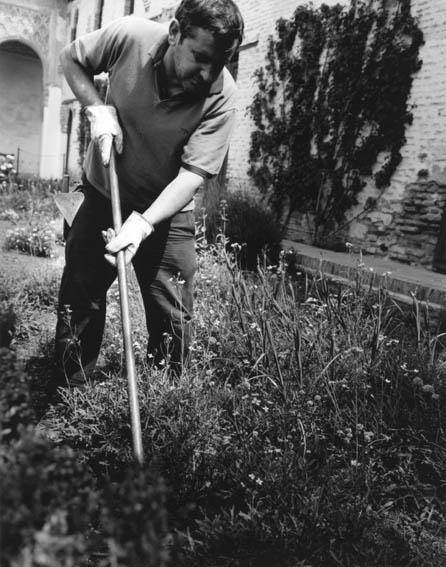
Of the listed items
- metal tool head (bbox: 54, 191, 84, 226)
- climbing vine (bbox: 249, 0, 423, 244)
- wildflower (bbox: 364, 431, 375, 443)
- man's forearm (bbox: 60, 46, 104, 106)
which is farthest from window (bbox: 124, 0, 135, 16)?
wildflower (bbox: 364, 431, 375, 443)

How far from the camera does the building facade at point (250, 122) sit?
6.37 metres

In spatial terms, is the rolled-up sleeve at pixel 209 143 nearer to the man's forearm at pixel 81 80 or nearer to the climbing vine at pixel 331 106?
the man's forearm at pixel 81 80

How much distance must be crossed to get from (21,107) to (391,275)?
18.3 m

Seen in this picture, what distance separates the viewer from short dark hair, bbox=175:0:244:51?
2064mm

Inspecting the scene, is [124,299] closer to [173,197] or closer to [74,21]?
[173,197]

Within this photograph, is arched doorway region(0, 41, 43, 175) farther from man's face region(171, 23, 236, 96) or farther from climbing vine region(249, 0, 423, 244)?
man's face region(171, 23, 236, 96)

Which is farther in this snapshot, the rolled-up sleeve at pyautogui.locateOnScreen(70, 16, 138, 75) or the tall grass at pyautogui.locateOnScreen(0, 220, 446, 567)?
the rolled-up sleeve at pyautogui.locateOnScreen(70, 16, 138, 75)

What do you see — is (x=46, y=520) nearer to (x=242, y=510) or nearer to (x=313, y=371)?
(x=242, y=510)

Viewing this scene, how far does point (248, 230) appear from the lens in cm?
605

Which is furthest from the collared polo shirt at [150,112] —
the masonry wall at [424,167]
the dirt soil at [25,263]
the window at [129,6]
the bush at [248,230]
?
the window at [129,6]

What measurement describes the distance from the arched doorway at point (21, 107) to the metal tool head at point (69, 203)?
18.7 m

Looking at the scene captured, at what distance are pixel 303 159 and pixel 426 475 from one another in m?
6.42

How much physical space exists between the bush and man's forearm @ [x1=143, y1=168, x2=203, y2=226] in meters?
3.34

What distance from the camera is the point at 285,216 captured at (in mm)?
8648
